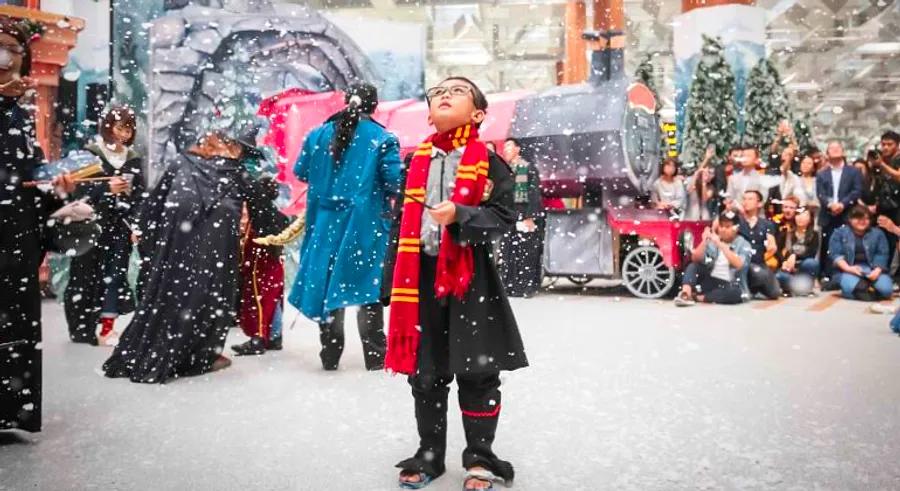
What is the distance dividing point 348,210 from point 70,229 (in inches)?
62.3

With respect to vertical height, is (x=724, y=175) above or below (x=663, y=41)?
below

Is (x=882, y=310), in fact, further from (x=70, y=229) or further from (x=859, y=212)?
(x=70, y=229)

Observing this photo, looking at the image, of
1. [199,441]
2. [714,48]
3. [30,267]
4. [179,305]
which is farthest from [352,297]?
[714,48]

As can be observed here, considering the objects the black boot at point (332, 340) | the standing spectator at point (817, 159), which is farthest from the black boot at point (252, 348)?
the standing spectator at point (817, 159)

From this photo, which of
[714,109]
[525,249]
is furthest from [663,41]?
[525,249]

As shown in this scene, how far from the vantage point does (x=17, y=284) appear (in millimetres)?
3035

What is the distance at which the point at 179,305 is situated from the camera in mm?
4383

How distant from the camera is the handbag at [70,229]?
10.3ft

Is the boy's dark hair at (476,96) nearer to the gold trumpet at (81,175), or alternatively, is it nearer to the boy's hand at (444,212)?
the boy's hand at (444,212)

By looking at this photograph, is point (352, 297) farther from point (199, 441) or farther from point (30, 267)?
point (30, 267)

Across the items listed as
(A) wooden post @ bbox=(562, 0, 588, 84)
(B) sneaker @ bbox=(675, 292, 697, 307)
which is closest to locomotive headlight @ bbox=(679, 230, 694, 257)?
(B) sneaker @ bbox=(675, 292, 697, 307)

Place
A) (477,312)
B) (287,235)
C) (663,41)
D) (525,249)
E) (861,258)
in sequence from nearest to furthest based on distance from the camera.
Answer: (477,312)
(287,235)
(861,258)
(525,249)
(663,41)

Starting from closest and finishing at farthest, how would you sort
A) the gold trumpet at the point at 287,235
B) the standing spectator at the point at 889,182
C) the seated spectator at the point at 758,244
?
1. the gold trumpet at the point at 287,235
2. the seated spectator at the point at 758,244
3. the standing spectator at the point at 889,182

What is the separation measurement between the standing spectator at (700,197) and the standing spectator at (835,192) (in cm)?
127
